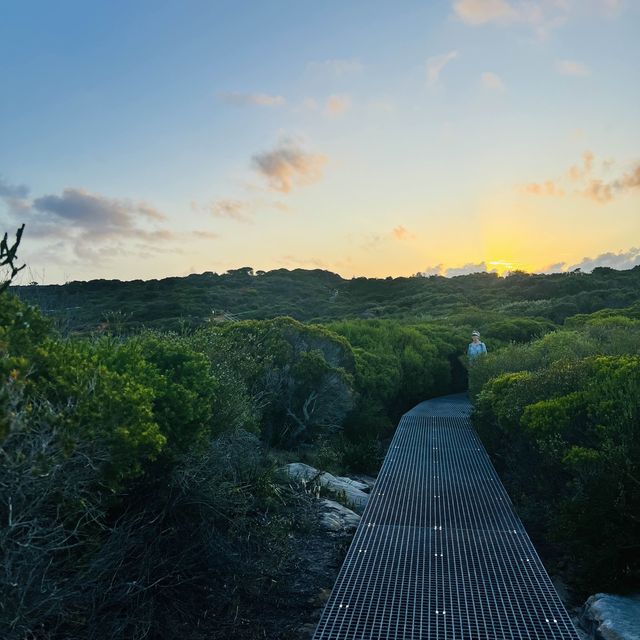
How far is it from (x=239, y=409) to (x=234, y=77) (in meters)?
9.96

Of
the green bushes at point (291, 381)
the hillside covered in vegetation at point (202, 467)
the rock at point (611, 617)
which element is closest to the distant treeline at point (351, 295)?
the green bushes at point (291, 381)

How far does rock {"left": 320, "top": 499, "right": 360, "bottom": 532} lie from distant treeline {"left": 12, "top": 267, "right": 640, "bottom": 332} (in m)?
22.3

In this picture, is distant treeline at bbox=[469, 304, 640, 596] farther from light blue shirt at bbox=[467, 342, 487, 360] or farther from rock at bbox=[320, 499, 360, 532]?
light blue shirt at bbox=[467, 342, 487, 360]

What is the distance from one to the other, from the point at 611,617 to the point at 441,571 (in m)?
1.39

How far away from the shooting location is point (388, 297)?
2480 inches

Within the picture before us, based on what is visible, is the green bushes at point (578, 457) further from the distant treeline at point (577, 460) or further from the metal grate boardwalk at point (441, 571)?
the metal grate boardwalk at point (441, 571)

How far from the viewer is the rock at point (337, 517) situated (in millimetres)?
7410

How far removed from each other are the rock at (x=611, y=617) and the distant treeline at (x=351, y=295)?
2586 cm

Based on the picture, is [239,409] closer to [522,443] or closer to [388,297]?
[522,443]

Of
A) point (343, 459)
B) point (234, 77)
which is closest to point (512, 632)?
point (343, 459)

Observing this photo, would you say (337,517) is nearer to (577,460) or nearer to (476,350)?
(577,460)

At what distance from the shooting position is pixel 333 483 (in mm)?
9195

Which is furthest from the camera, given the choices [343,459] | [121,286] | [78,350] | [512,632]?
[121,286]

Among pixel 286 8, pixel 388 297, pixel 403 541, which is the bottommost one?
pixel 403 541
